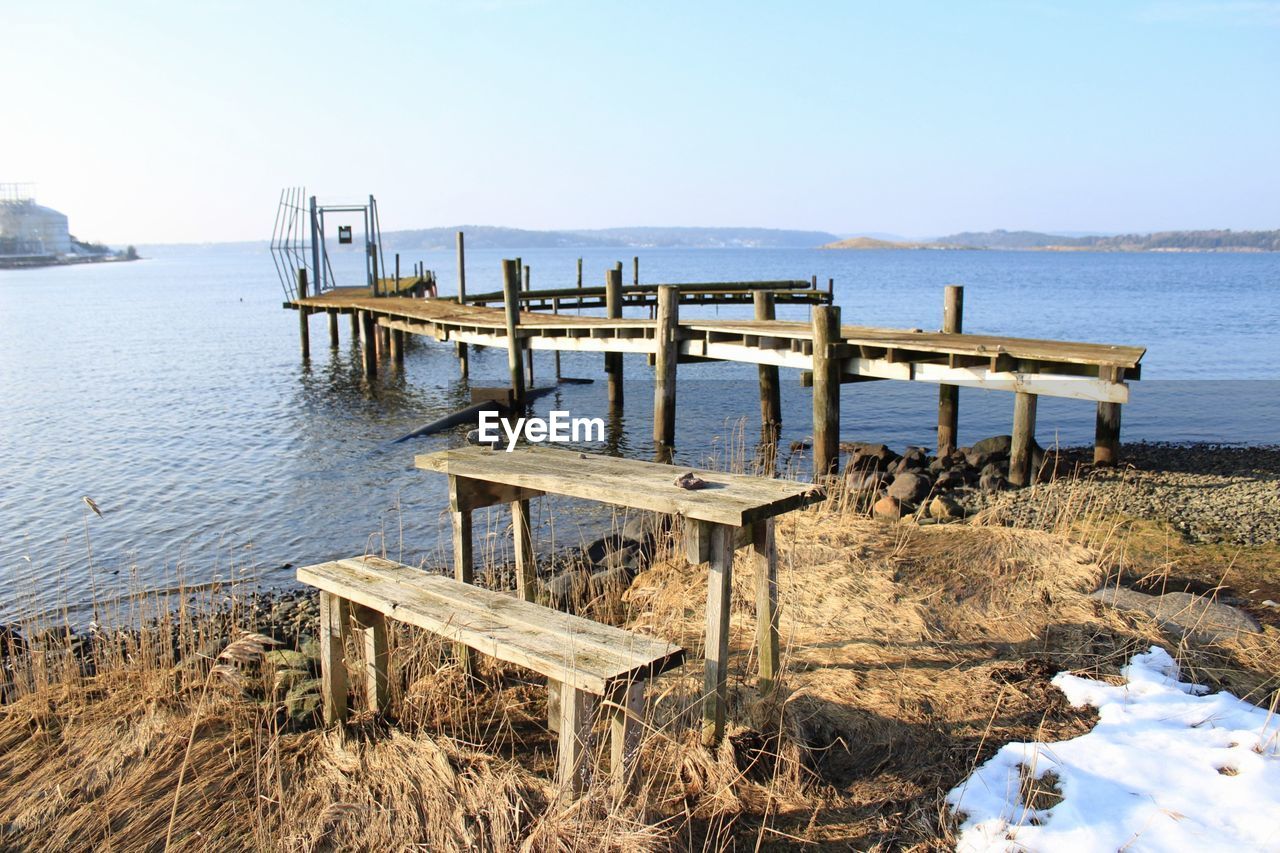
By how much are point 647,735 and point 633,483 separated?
1.18 metres

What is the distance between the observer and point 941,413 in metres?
14.5

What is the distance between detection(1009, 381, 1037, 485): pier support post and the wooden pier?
0.01 metres

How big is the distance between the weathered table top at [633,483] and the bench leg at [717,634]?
190mm

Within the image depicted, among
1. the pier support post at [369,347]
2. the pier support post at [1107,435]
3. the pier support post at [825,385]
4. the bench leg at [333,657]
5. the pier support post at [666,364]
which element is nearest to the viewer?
the bench leg at [333,657]

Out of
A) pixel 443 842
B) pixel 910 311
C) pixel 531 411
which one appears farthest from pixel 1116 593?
pixel 910 311

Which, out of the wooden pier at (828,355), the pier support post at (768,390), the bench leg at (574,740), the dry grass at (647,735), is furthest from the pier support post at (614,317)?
the bench leg at (574,740)

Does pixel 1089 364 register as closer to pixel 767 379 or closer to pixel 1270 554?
pixel 1270 554

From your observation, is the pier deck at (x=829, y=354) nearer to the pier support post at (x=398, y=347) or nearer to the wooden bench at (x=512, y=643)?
the pier support post at (x=398, y=347)

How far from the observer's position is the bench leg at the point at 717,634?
4.36 meters

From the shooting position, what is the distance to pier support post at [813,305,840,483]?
41.2 feet

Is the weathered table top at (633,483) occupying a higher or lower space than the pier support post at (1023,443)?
higher

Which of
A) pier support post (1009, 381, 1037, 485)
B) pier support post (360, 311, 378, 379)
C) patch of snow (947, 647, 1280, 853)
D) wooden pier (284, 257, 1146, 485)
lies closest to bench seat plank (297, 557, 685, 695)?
patch of snow (947, 647, 1280, 853)

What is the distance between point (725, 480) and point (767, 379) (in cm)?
1258

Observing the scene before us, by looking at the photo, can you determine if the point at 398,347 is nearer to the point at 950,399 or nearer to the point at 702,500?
the point at 950,399
